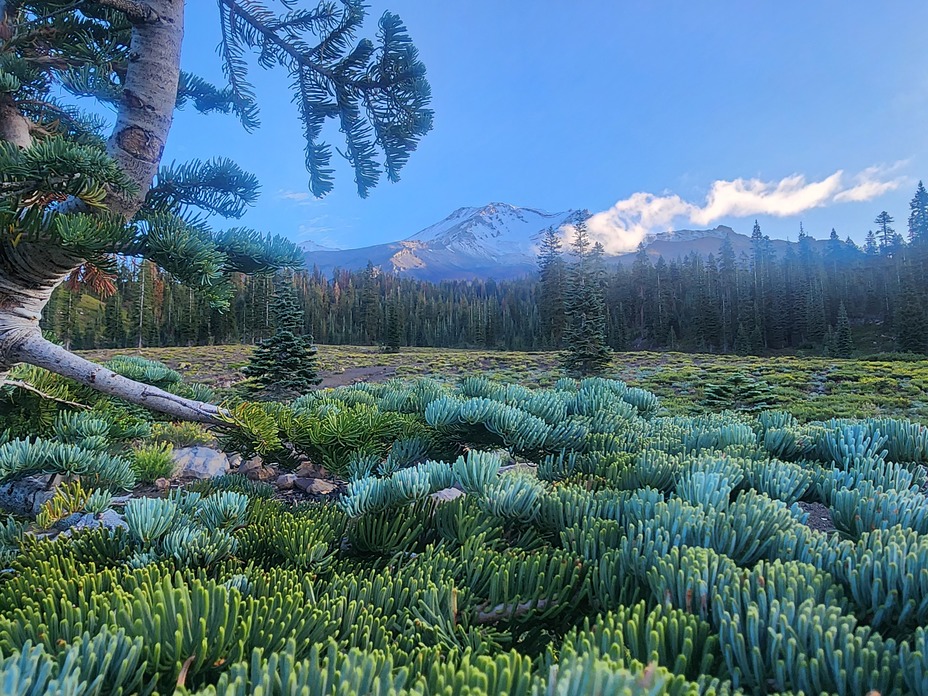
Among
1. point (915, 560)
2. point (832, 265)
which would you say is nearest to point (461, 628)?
point (915, 560)

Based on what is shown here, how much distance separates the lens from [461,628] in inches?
25.4

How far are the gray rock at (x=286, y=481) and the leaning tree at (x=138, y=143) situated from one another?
1.64 meters

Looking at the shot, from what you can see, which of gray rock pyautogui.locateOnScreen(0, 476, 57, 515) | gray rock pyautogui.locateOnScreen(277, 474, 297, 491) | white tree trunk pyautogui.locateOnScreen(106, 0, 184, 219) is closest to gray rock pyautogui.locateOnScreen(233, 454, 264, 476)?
gray rock pyautogui.locateOnScreen(277, 474, 297, 491)

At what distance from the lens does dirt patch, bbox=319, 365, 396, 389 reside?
78.5 feet

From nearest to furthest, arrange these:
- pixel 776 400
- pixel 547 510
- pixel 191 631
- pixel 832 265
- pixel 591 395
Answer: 1. pixel 191 631
2. pixel 547 510
3. pixel 591 395
4. pixel 776 400
5. pixel 832 265

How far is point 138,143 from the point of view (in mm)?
1208

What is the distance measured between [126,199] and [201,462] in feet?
10.3

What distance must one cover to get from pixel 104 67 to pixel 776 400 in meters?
18.9

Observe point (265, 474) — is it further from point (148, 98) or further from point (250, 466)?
point (148, 98)

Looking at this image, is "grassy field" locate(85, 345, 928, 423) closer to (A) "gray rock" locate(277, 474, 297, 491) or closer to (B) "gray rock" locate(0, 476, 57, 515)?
(A) "gray rock" locate(277, 474, 297, 491)

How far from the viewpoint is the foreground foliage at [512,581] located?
46 centimetres

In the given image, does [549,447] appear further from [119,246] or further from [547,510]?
[119,246]

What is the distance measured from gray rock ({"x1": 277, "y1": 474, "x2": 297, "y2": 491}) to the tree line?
3808cm

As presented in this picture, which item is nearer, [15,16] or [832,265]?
[15,16]
